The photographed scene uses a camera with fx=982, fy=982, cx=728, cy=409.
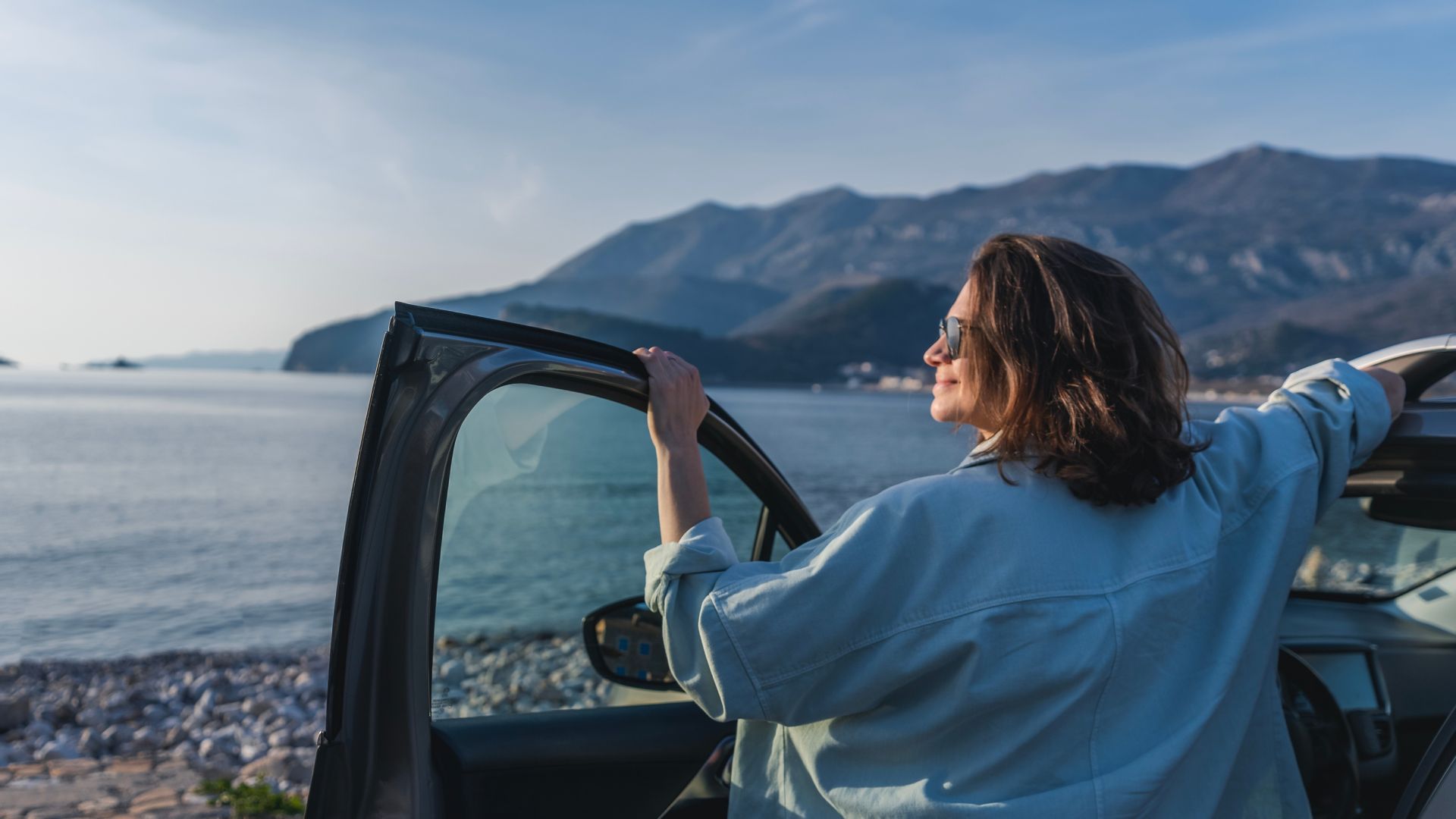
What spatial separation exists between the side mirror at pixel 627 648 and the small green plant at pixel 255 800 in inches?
125

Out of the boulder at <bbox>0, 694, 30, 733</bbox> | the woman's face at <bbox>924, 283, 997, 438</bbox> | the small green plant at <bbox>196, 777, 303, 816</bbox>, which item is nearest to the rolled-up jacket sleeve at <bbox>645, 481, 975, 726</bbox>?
the woman's face at <bbox>924, 283, 997, 438</bbox>

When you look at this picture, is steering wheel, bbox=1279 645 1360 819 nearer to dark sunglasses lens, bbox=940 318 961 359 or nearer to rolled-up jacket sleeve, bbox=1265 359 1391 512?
rolled-up jacket sleeve, bbox=1265 359 1391 512

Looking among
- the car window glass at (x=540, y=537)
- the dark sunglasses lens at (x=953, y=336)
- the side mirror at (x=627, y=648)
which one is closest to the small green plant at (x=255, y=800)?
the car window glass at (x=540, y=537)

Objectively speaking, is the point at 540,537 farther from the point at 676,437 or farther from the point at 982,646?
the point at 982,646

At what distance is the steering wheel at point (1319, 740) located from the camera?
211 centimetres

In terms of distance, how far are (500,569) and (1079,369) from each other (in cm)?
133

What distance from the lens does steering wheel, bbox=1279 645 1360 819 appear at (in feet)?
6.91

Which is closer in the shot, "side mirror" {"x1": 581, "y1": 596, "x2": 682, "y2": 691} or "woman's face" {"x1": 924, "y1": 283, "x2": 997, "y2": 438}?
"woman's face" {"x1": 924, "y1": 283, "x2": 997, "y2": 438}

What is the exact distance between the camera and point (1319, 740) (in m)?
2.13

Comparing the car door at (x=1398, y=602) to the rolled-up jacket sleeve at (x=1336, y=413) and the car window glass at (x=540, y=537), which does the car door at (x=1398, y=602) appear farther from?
the car window glass at (x=540, y=537)

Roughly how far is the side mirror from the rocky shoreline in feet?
0.61

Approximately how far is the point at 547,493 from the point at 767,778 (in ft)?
3.11

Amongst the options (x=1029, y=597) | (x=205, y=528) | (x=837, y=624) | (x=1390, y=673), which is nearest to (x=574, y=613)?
(x=837, y=624)

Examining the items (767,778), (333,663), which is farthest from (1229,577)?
(333,663)
